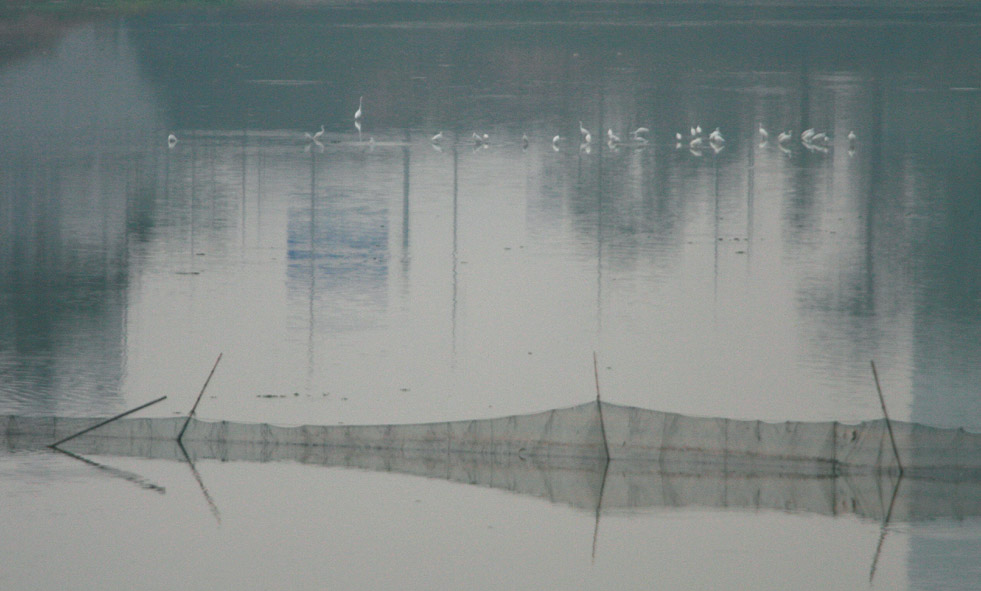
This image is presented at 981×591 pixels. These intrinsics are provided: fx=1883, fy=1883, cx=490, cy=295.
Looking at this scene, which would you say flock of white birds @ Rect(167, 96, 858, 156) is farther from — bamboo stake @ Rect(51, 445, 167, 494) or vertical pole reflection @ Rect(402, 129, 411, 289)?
bamboo stake @ Rect(51, 445, 167, 494)

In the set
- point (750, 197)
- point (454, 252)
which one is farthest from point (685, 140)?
point (454, 252)

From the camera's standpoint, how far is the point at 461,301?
32.7 m

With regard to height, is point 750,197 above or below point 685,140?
below

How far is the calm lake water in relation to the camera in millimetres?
19953

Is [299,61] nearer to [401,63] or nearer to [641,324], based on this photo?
[401,63]

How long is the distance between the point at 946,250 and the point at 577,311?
968 centimetres

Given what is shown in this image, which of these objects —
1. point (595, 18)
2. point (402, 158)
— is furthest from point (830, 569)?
point (595, 18)

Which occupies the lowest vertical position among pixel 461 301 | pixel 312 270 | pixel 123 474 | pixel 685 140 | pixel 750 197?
pixel 123 474

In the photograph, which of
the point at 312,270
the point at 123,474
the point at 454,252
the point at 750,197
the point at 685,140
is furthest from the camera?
the point at 685,140

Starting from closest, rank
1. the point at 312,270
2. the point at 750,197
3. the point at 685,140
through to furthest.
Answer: the point at 312,270
the point at 750,197
the point at 685,140

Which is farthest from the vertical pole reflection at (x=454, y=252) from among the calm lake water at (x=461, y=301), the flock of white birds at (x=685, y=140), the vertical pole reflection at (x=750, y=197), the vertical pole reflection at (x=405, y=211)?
the vertical pole reflection at (x=750, y=197)

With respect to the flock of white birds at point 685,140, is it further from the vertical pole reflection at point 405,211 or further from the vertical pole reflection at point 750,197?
the vertical pole reflection at point 405,211

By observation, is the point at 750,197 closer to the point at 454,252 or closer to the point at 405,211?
the point at 405,211

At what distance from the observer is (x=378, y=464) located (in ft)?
72.2
